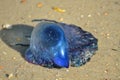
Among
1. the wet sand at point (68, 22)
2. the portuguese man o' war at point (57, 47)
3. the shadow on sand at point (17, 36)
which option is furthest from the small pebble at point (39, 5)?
the portuguese man o' war at point (57, 47)

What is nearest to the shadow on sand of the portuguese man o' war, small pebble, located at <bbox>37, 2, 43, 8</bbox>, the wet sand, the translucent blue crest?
the wet sand

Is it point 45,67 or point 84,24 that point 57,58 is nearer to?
point 45,67

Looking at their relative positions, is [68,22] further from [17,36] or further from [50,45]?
[50,45]

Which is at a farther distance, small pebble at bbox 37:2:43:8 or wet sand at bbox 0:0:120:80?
small pebble at bbox 37:2:43:8

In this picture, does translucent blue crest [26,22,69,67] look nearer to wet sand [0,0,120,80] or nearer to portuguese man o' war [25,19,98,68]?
portuguese man o' war [25,19,98,68]

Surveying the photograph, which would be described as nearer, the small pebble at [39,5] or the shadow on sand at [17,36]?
the shadow on sand at [17,36]

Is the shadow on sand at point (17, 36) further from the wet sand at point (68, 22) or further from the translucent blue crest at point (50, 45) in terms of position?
the translucent blue crest at point (50, 45)

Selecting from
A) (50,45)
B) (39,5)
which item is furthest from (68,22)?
(50,45)
